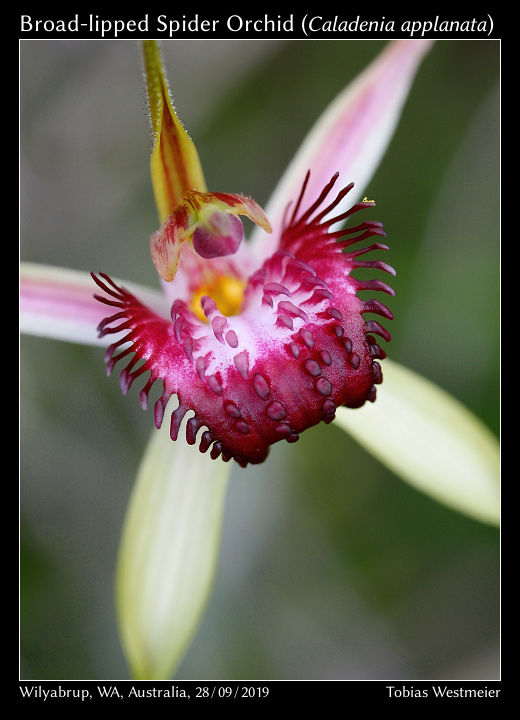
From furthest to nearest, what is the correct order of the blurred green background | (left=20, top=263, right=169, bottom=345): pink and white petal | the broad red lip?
the blurred green background, (left=20, top=263, right=169, bottom=345): pink and white petal, the broad red lip

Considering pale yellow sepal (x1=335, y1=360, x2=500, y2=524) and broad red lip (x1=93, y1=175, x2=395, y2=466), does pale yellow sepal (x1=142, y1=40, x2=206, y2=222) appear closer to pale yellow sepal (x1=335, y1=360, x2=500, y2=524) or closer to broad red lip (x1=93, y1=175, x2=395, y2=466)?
Result: broad red lip (x1=93, y1=175, x2=395, y2=466)

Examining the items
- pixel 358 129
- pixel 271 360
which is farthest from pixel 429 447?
pixel 358 129

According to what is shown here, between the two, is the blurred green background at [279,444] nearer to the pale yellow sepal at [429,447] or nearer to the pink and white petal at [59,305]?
the pale yellow sepal at [429,447]

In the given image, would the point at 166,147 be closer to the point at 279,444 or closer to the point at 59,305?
the point at 59,305

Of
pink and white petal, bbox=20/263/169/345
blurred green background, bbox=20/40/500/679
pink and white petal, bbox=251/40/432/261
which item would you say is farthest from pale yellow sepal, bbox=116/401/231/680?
blurred green background, bbox=20/40/500/679

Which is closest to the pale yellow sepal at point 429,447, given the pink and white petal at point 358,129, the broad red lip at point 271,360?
the broad red lip at point 271,360
